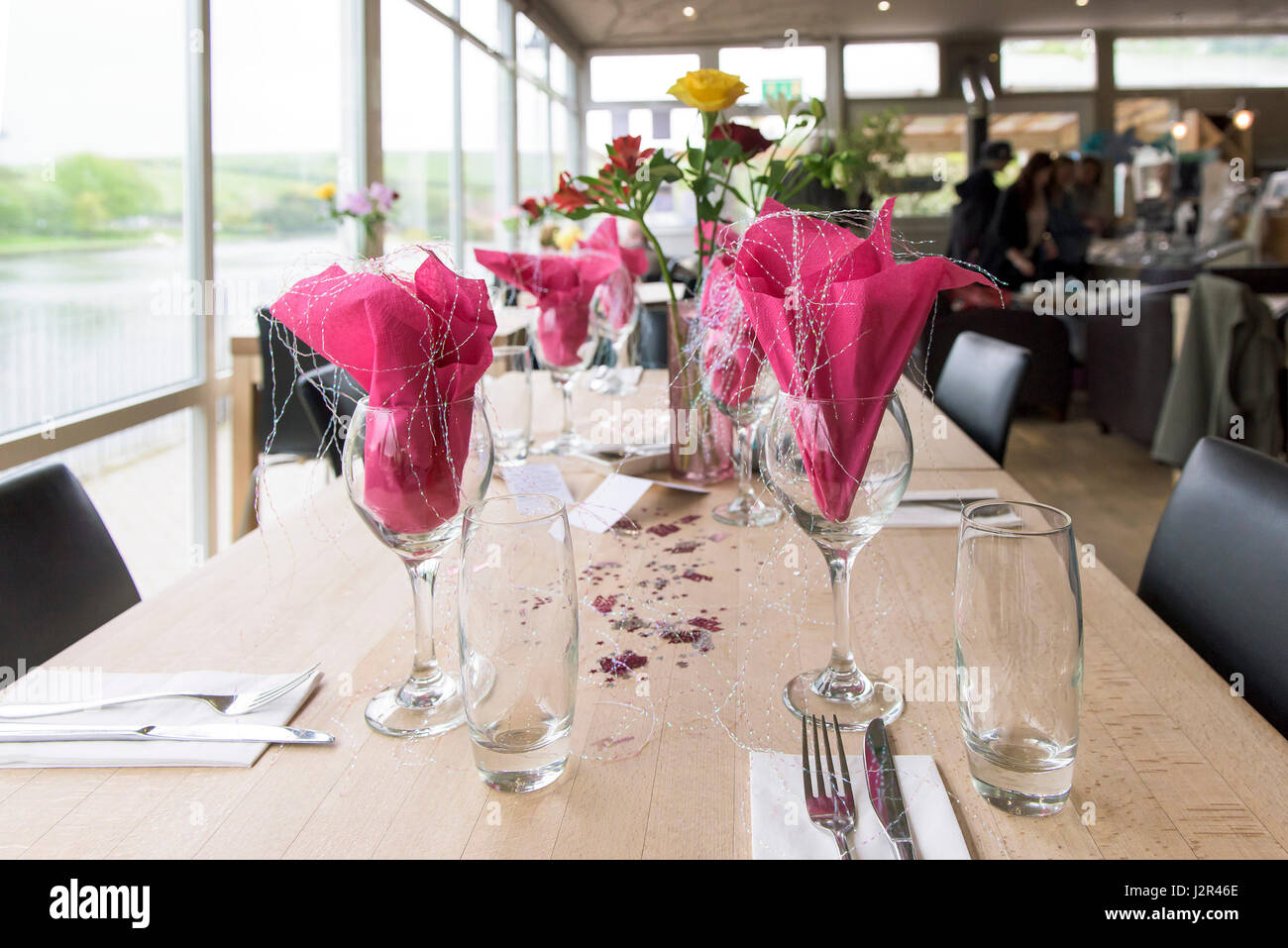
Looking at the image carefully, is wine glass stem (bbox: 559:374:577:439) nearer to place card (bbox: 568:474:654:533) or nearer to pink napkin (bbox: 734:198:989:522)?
place card (bbox: 568:474:654:533)

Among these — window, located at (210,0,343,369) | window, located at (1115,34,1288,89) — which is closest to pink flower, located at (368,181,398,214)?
window, located at (210,0,343,369)

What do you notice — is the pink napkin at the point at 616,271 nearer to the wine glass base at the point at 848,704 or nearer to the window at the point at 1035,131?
the wine glass base at the point at 848,704

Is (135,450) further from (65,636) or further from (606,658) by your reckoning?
(606,658)

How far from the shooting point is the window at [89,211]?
251cm

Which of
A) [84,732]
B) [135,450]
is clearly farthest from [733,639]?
[135,450]

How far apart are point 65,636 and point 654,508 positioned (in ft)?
2.37

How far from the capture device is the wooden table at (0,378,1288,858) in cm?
63

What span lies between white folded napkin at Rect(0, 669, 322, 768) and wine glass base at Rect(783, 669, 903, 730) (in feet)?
1.31

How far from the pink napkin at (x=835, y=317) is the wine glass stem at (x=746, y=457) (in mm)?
556

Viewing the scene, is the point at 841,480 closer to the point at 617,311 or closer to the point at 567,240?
the point at 617,311

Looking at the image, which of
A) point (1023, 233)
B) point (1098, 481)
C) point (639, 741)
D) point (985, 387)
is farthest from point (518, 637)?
point (1023, 233)

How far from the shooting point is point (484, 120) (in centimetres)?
748

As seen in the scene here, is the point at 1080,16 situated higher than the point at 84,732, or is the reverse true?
the point at 1080,16

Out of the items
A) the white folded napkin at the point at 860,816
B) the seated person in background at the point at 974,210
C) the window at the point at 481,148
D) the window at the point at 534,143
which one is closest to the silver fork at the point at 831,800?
the white folded napkin at the point at 860,816
